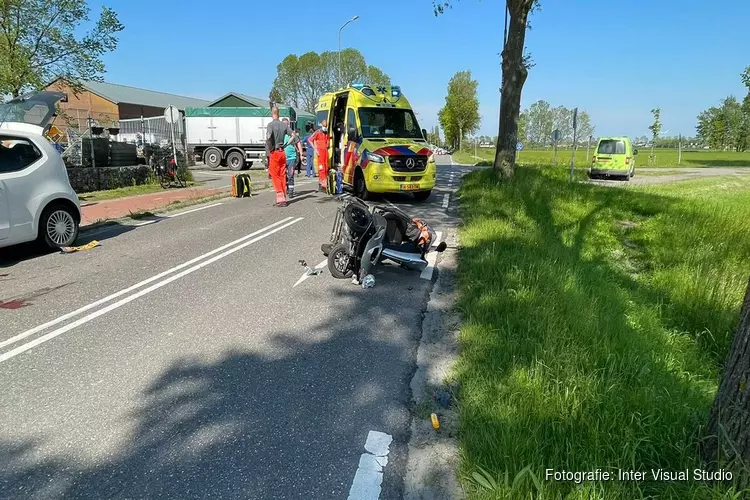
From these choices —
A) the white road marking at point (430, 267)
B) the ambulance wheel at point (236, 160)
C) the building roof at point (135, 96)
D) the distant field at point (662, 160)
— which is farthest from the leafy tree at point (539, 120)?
the white road marking at point (430, 267)

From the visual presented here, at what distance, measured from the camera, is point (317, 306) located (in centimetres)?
513

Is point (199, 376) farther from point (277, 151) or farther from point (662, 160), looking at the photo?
point (662, 160)

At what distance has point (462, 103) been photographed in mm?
65062

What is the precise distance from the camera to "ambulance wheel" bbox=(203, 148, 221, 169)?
2573cm

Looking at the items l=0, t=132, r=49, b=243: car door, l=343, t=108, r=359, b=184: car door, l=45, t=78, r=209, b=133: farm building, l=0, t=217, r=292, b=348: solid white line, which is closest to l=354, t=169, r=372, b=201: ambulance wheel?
l=343, t=108, r=359, b=184: car door

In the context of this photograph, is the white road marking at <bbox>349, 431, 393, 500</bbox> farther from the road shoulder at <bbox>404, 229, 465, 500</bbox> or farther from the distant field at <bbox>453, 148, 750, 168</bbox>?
the distant field at <bbox>453, 148, 750, 168</bbox>

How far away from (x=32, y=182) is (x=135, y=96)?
59550mm

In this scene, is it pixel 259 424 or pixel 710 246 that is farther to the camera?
pixel 710 246

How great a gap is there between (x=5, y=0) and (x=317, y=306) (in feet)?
51.8

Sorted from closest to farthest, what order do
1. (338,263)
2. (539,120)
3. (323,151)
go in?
1. (338,263)
2. (323,151)
3. (539,120)

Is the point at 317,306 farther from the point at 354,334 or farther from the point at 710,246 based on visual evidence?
the point at 710,246

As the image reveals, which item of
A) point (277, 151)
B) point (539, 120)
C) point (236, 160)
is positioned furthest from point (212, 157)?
point (539, 120)

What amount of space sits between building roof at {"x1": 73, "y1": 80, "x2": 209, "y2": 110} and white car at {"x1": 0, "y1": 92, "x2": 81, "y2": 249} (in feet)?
155

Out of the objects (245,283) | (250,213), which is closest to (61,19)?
(250,213)
